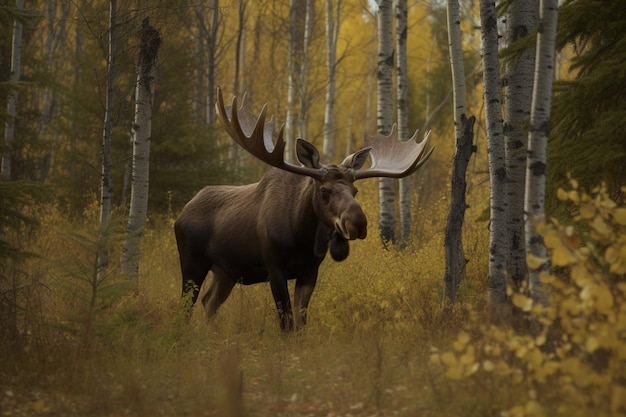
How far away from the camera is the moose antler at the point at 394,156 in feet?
27.5

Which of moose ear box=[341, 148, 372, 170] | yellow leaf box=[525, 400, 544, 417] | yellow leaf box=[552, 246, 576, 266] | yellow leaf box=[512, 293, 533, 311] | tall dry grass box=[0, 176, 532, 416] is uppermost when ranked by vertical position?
moose ear box=[341, 148, 372, 170]

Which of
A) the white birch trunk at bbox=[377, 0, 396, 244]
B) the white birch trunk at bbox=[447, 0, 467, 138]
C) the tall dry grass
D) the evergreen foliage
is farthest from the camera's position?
the white birch trunk at bbox=[377, 0, 396, 244]

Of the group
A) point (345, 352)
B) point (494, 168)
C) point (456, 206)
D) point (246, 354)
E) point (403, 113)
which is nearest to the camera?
point (345, 352)

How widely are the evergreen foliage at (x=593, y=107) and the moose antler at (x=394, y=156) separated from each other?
1339 millimetres

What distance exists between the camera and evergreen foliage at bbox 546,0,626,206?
7625 millimetres

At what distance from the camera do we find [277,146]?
25.7 feet

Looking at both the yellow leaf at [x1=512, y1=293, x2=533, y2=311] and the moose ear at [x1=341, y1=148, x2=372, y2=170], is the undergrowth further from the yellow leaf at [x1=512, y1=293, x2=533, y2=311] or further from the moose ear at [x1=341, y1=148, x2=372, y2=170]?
the moose ear at [x1=341, y1=148, x2=372, y2=170]

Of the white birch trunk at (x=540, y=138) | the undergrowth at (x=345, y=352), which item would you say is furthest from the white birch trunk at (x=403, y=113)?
the white birch trunk at (x=540, y=138)

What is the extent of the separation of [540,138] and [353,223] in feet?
6.20

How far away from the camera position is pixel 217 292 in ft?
30.2

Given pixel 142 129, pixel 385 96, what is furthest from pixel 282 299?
pixel 385 96

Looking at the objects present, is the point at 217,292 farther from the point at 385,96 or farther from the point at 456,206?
the point at 385,96

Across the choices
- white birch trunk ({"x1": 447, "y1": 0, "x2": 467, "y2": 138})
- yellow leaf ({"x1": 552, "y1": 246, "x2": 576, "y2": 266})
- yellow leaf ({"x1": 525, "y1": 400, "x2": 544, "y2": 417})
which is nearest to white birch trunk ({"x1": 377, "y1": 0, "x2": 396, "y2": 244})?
white birch trunk ({"x1": 447, "y1": 0, "x2": 467, "y2": 138})

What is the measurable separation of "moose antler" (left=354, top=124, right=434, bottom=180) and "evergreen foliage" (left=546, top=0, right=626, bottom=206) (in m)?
1.34
